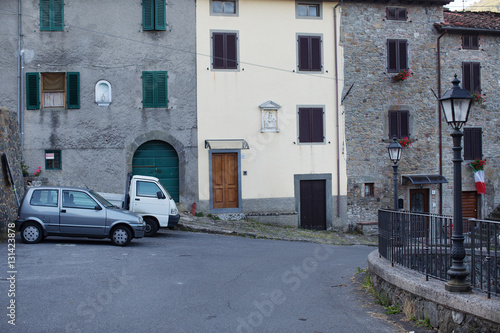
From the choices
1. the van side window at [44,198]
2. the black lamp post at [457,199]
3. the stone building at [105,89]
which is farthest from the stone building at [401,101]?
the black lamp post at [457,199]

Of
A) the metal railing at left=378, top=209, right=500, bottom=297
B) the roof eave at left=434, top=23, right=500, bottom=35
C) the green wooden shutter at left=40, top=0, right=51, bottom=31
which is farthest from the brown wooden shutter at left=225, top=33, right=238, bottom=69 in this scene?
the metal railing at left=378, top=209, right=500, bottom=297

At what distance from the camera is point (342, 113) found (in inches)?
898

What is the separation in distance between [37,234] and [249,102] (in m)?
10.6

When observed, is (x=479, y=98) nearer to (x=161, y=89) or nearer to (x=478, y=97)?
(x=478, y=97)

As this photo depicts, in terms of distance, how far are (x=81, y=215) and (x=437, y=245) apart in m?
9.14

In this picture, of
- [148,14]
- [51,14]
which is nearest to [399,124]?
[148,14]

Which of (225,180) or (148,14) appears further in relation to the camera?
(225,180)

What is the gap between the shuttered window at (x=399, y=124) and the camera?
23.4 metres

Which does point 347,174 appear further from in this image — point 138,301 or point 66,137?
point 138,301

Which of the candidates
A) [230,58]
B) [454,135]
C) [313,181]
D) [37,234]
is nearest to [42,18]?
[230,58]

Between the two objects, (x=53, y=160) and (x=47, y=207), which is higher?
(x=53, y=160)

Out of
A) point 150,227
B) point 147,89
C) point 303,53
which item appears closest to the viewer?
point 150,227

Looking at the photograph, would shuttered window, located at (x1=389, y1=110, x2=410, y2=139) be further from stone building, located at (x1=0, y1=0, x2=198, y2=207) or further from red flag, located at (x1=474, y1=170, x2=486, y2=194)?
stone building, located at (x1=0, y1=0, x2=198, y2=207)

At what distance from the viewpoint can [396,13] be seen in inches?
925
